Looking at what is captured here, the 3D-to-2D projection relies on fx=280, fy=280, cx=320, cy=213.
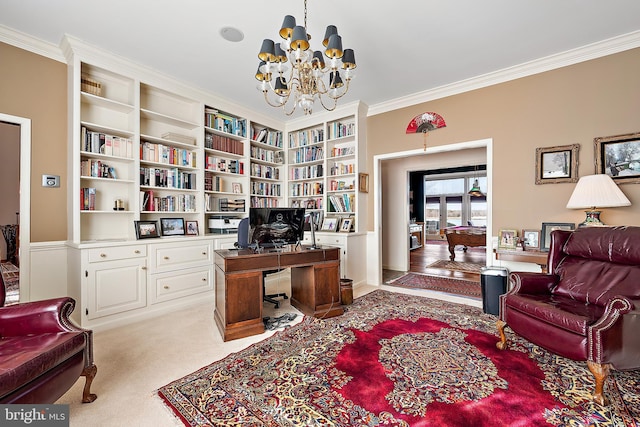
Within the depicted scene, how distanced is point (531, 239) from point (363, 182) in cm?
225

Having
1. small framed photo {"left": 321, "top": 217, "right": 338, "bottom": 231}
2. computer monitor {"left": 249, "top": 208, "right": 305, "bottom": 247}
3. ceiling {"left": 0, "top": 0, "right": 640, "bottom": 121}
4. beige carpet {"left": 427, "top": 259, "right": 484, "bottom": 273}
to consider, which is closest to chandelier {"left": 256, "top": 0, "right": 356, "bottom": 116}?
ceiling {"left": 0, "top": 0, "right": 640, "bottom": 121}

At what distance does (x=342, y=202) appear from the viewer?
4559 mm

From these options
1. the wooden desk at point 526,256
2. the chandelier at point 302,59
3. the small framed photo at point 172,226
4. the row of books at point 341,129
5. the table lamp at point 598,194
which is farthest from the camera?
the row of books at point 341,129

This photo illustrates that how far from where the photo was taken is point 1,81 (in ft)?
8.38

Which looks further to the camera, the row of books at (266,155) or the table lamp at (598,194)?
the row of books at (266,155)

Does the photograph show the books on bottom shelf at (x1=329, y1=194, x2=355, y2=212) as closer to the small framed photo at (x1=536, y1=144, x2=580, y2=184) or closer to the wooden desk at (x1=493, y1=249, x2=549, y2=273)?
the wooden desk at (x1=493, y1=249, x2=549, y2=273)

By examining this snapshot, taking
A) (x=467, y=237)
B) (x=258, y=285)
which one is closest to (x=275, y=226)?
(x=258, y=285)

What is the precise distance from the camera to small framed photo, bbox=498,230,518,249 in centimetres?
319

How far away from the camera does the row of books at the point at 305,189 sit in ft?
15.7

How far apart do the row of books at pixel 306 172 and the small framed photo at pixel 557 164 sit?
2.89 m

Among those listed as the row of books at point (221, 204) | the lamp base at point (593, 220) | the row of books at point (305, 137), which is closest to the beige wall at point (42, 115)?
the row of books at point (221, 204)

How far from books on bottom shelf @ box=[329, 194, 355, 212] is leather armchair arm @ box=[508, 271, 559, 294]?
2.48m

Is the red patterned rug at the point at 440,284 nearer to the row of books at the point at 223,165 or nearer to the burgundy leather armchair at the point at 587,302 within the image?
the burgundy leather armchair at the point at 587,302

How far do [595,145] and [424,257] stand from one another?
4796 millimetres
